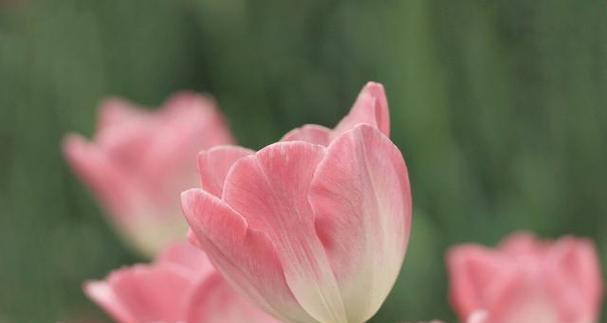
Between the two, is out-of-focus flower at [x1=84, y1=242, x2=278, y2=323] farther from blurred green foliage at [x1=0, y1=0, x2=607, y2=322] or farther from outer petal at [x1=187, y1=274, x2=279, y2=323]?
blurred green foliage at [x1=0, y1=0, x2=607, y2=322]

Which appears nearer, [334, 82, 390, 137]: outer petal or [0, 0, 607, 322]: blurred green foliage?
[334, 82, 390, 137]: outer petal

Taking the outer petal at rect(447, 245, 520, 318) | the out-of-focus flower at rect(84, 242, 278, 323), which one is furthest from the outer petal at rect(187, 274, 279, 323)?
the outer petal at rect(447, 245, 520, 318)

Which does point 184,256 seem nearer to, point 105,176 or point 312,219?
point 312,219

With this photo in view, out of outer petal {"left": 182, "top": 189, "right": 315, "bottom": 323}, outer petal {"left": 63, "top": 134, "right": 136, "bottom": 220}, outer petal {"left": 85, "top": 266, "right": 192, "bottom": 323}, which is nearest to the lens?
outer petal {"left": 182, "top": 189, "right": 315, "bottom": 323}

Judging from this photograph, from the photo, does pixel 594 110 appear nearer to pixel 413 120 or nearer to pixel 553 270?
pixel 413 120

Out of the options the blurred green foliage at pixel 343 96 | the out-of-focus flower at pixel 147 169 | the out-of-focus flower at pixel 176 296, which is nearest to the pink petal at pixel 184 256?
the out-of-focus flower at pixel 176 296

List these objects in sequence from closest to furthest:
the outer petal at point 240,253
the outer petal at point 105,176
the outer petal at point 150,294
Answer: the outer petal at point 240,253 → the outer petal at point 150,294 → the outer petal at point 105,176

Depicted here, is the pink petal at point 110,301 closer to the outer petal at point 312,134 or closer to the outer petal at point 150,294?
the outer petal at point 150,294
